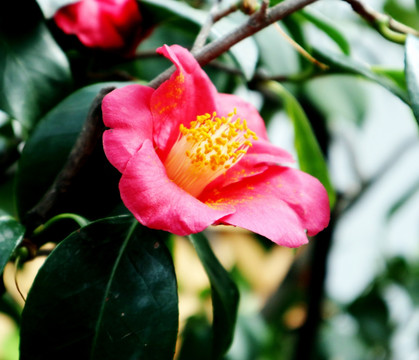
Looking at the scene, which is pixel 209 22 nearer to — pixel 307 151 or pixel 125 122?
pixel 125 122

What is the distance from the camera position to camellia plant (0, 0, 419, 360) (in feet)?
1.43

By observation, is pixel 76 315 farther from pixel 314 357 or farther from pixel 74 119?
pixel 314 357

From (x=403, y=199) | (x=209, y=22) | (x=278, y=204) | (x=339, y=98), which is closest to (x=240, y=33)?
(x=209, y=22)

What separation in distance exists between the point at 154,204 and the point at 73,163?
0.11 meters

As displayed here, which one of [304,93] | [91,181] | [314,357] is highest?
[91,181]

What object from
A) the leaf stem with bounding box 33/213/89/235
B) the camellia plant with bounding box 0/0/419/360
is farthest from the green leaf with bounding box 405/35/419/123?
the leaf stem with bounding box 33/213/89/235

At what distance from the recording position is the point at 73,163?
0.47 meters

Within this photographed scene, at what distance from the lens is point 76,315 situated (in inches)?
17.4

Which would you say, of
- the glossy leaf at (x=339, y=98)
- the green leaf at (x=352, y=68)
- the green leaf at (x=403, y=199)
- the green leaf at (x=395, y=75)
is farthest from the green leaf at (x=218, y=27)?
the green leaf at (x=403, y=199)

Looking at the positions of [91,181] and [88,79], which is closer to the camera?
[91,181]

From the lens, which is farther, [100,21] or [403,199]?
[403,199]

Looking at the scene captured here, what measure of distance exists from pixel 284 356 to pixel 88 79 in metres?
1.42

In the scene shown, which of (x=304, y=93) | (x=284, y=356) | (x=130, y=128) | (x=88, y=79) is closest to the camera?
(x=130, y=128)

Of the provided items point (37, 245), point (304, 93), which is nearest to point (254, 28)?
point (37, 245)
